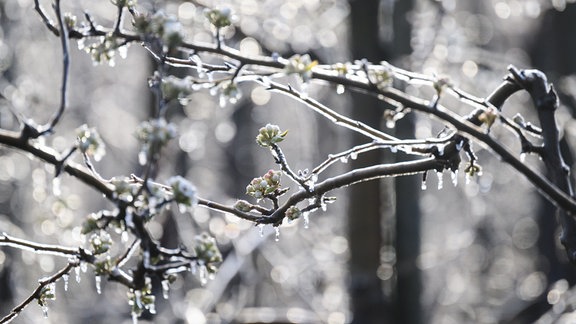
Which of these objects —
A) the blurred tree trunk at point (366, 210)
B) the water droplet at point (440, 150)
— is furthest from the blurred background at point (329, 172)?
the water droplet at point (440, 150)

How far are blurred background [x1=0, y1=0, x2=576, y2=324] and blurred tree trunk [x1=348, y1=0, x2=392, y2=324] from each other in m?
0.01

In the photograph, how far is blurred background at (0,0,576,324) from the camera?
5730 millimetres

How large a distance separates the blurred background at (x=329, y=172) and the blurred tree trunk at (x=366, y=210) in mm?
11

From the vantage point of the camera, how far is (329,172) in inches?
553

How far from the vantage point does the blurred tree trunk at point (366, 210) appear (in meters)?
5.54

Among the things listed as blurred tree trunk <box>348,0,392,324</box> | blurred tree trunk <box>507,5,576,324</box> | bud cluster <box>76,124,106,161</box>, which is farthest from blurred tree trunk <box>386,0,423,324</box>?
bud cluster <box>76,124,106,161</box>

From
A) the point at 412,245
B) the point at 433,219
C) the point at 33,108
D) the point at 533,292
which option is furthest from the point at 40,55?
the point at 433,219

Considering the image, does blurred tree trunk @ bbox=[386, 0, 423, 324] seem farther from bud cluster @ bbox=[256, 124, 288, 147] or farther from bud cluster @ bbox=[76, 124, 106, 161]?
bud cluster @ bbox=[76, 124, 106, 161]

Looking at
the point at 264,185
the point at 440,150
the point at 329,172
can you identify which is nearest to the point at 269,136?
the point at 264,185

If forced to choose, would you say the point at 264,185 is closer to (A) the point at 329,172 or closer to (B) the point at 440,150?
(B) the point at 440,150

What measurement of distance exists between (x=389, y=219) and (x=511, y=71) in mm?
3750

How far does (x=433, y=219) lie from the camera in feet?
55.7

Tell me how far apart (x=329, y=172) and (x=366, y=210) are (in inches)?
328

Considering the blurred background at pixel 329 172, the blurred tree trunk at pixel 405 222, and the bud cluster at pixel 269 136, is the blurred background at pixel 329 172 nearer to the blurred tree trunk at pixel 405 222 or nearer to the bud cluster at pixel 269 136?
the blurred tree trunk at pixel 405 222
